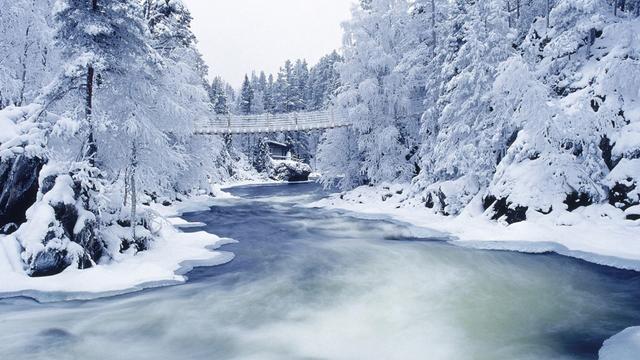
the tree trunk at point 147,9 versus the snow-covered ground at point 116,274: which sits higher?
the tree trunk at point 147,9

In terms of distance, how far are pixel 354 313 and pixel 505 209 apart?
10830mm

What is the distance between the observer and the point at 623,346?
7.30m

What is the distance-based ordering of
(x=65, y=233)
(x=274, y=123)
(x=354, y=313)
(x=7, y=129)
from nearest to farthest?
(x=354, y=313), (x=65, y=233), (x=7, y=129), (x=274, y=123)

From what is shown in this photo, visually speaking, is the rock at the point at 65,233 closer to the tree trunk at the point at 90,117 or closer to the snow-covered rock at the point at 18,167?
the snow-covered rock at the point at 18,167

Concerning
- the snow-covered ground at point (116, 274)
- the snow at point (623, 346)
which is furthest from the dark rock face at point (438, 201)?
the snow at point (623, 346)

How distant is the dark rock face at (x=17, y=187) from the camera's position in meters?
12.3

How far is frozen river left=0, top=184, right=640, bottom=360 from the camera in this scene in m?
7.75

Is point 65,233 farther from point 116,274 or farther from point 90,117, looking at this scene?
point 90,117

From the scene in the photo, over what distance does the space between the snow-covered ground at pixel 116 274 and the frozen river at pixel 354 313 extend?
1.53 ft

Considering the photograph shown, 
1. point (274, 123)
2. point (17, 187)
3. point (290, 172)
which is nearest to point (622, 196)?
point (17, 187)

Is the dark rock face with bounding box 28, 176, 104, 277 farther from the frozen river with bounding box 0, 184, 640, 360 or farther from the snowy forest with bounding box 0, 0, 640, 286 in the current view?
the frozen river with bounding box 0, 184, 640, 360

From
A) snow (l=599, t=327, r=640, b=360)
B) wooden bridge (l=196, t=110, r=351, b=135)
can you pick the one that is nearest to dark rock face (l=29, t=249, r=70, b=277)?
snow (l=599, t=327, r=640, b=360)

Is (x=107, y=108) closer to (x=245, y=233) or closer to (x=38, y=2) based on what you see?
(x=245, y=233)

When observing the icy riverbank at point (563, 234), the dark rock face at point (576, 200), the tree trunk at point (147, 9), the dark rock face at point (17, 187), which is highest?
the tree trunk at point (147, 9)
